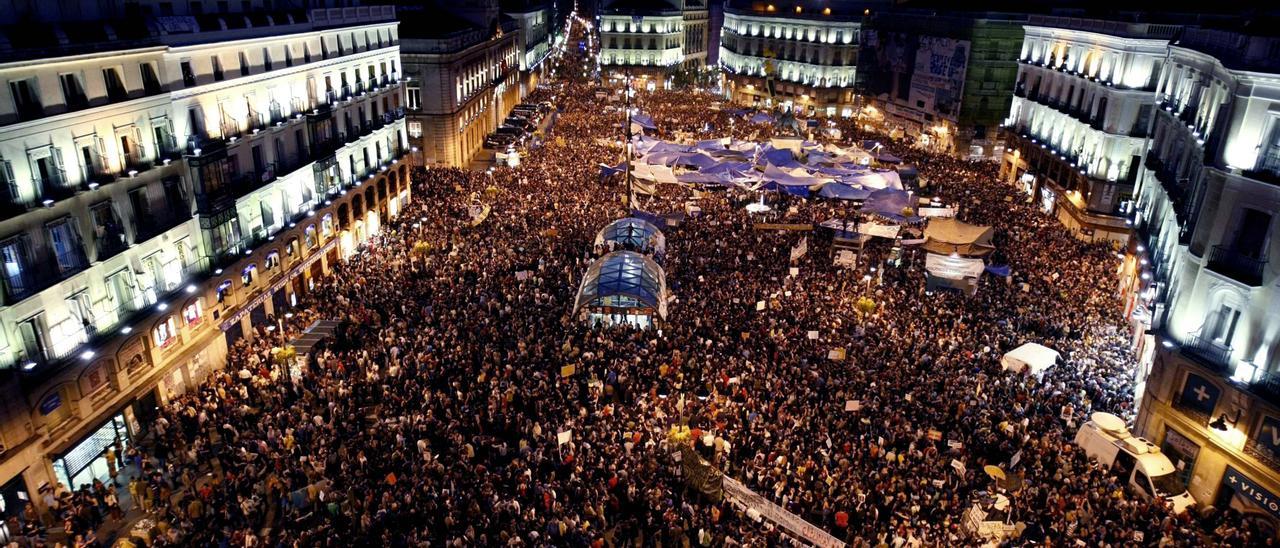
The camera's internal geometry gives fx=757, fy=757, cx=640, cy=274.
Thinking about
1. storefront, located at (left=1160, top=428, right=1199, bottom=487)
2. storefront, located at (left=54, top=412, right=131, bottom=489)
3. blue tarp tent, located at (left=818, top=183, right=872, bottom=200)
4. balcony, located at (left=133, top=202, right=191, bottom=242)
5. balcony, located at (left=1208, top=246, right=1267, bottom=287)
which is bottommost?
storefront, located at (left=54, top=412, right=131, bottom=489)

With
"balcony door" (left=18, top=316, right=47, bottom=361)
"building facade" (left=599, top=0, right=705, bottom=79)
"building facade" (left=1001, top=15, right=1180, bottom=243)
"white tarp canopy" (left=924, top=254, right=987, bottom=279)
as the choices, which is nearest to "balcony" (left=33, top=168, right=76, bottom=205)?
"balcony door" (left=18, top=316, right=47, bottom=361)

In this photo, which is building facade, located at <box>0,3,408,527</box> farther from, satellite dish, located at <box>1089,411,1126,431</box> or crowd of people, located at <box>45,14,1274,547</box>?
satellite dish, located at <box>1089,411,1126,431</box>

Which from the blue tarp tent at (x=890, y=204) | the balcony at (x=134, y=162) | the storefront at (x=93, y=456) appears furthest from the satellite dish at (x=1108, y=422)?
the balcony at (x=134, y=162)

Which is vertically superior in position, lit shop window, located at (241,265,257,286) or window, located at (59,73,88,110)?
window, located at (59,73,88,110)

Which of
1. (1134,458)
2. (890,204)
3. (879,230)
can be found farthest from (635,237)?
(1134,458)

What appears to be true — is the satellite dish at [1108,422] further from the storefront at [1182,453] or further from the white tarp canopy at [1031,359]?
the white tarp canopy at [1031,359]

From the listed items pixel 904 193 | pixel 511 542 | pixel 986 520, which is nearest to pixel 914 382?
pixel 986 520

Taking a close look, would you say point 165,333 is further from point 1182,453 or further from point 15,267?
point 1182,453
